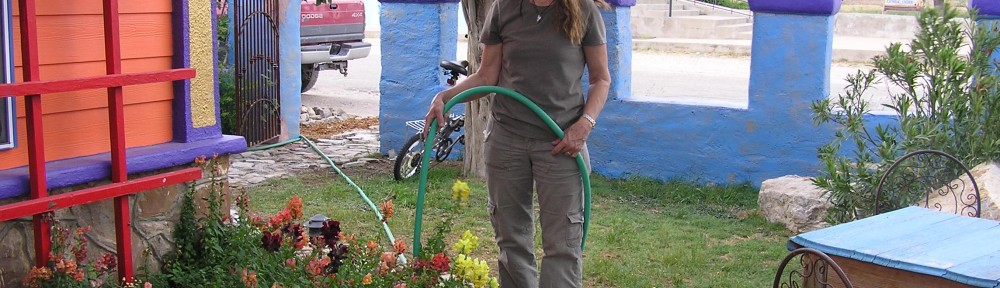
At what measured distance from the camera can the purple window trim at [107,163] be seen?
162 inches

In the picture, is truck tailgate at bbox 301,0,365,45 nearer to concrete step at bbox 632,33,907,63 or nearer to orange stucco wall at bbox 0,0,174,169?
orange stucco wall at bbox 0,0,174,169

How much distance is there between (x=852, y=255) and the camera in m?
3.96

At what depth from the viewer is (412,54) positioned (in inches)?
375

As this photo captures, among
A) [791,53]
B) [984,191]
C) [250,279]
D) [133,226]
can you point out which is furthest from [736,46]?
[250,279]

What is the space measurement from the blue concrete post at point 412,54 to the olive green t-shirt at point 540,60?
501cm

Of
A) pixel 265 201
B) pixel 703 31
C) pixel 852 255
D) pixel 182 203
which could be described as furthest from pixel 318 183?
pixel 703 31

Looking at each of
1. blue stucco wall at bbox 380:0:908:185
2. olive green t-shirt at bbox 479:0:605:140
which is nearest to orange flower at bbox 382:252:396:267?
olive green t-shirt at bbox 479:0:605:140

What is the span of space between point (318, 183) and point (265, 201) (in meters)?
0.85

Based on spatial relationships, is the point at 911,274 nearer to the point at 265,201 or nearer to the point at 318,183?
the point at 265,201

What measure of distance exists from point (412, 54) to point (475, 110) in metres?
1.44

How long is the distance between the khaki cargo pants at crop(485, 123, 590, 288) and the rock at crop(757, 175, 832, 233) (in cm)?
291

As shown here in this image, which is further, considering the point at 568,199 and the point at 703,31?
the point at 703,31

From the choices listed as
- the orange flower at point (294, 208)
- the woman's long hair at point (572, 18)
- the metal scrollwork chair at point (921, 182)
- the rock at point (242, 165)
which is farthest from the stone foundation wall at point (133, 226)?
the rock at point (242, 165)

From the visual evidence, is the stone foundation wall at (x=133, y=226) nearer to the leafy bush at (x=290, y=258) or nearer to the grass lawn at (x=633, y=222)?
the leafy bush at (x=290, y=258)
